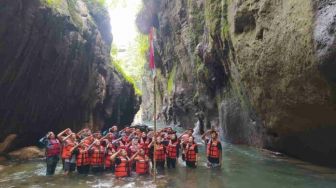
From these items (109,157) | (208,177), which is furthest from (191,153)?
(109,157)

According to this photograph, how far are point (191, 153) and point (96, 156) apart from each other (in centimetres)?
395

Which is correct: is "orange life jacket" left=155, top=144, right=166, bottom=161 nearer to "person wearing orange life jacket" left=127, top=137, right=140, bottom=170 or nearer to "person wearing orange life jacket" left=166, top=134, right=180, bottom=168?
"person wearing orange life jacket" left=166, top=134, right=180, bottom=168

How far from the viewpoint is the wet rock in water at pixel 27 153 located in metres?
17.7

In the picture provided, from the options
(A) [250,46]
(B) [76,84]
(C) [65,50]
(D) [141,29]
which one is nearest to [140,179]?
(A) [250,46]

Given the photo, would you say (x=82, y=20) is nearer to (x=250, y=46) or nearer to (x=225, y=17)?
(x=225, y=17)

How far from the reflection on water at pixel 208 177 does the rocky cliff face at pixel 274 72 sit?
1.53 metres

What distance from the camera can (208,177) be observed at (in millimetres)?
A: 13492

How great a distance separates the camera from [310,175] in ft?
42.6

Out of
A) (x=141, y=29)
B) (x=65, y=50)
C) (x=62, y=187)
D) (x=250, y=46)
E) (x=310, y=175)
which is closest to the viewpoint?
(x=62, y=187)

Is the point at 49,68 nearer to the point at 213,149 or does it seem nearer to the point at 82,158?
the point at 82,158

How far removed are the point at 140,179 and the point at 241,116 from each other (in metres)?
11.2

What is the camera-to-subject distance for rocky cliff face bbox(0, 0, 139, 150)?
15305 millimetres

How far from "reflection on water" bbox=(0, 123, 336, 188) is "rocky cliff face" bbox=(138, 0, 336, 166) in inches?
60.3

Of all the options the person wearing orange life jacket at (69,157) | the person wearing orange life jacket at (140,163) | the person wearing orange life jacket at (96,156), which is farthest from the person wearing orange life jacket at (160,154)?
the person wearing orange life jacket at (69,157)
